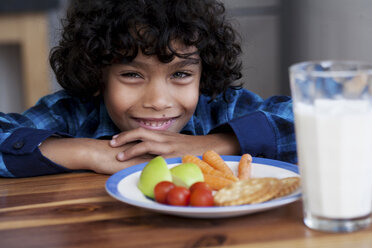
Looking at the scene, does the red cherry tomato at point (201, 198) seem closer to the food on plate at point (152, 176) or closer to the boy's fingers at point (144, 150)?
the food on plate at point (152, 176)

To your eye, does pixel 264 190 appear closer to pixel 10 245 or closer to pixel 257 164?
pixel 257 164

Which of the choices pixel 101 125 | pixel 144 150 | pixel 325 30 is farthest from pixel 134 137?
pixel 325 30

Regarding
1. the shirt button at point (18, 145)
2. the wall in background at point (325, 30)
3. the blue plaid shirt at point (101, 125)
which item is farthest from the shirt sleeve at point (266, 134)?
the wall in background at point (325, 30)

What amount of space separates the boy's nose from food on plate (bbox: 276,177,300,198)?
0.63m

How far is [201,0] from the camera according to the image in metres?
1.53

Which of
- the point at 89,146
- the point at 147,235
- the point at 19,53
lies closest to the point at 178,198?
the point at 147,235

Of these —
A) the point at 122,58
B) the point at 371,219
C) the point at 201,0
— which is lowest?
the point at 371,219

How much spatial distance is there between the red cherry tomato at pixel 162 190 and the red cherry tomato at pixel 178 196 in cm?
1

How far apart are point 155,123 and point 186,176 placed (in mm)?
673

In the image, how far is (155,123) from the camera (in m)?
1.55

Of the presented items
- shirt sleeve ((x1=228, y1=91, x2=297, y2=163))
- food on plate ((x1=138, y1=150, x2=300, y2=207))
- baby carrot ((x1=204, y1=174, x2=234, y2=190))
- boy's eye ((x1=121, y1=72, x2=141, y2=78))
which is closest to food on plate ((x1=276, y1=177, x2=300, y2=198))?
food on plate ((x1=138, y1=150, x2=300, y2=207))

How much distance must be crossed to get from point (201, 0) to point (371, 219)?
3.08ft

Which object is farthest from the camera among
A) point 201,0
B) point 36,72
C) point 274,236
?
point 36,72

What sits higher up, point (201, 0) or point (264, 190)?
point (201, 0)
